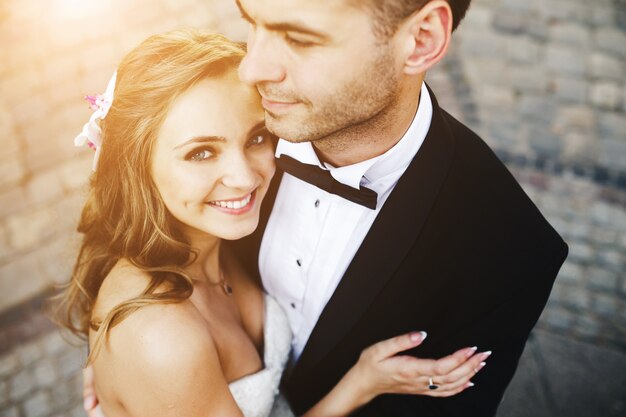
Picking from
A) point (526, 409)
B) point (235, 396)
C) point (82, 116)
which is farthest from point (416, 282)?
point (82, 116)

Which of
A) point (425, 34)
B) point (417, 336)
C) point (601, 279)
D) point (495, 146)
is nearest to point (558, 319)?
point (601, 279)

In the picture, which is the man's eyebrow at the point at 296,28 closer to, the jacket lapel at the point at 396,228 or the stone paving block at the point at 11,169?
the jacket lapel at the point at 396,228

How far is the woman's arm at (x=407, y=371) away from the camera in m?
2.36

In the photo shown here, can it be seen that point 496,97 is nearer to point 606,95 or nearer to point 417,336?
point 606,95

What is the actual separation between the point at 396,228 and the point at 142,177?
1049 mm

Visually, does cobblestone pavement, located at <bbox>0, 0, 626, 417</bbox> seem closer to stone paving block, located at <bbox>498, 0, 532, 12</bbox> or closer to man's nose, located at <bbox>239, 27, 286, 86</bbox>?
stone paving block, located at <bbox>498, 0, 532, 12</bbox>

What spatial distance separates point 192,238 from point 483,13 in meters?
4.36

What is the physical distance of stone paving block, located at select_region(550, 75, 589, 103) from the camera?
5168 millimetres

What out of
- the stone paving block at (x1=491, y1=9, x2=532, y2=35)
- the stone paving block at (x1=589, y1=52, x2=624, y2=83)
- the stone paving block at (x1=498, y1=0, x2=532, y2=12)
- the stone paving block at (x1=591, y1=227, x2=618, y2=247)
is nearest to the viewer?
the stone paving block at (x1=591, y1=227, x2=618, y2=247)

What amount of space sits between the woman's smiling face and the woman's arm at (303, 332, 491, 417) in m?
0.77

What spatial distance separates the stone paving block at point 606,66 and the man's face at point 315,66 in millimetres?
3953

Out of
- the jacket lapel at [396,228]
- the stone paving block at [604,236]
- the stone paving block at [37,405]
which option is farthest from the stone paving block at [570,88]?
the stone paving block at [37,405]

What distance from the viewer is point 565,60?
537cm

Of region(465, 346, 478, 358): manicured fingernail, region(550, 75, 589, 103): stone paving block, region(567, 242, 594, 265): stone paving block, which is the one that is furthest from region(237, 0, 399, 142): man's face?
region(550, 75, 589, 103): stone paving block
